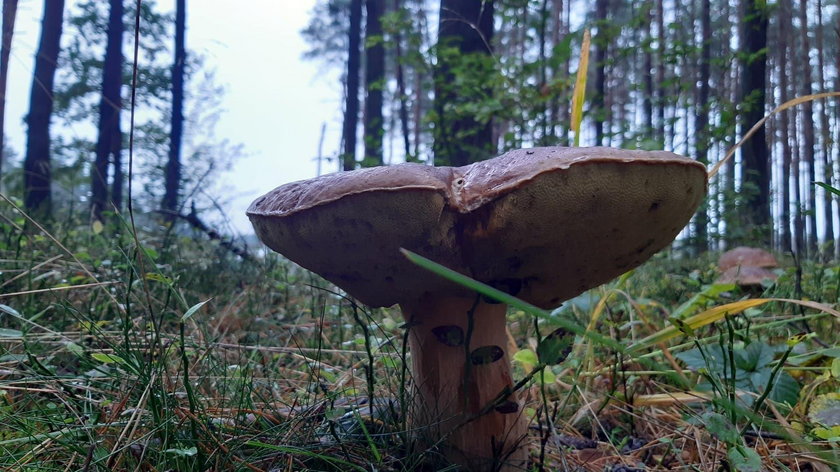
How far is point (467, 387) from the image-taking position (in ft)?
4.47

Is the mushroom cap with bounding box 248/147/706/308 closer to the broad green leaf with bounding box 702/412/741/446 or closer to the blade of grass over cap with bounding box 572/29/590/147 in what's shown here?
the broad green leaf with bounding box 702/412/741/446

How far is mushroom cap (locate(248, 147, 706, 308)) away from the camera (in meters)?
0.98

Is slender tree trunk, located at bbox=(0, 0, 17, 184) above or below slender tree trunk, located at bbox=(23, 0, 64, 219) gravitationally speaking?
below

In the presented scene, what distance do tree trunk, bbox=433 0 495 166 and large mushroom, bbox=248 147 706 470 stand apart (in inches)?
133

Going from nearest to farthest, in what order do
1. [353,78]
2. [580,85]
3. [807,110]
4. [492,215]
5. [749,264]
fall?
[492,215], [580,85], [749,264], [353,78], [807,110]

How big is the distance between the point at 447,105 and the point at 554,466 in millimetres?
3789

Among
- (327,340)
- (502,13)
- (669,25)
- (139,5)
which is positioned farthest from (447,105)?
(139,5)

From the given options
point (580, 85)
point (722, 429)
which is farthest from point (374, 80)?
point (722, 429)

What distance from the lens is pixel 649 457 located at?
1.62m

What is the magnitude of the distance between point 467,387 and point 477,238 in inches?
18.4

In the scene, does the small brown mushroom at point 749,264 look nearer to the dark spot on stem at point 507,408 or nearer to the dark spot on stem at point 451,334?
the dark spot on stem at point 507,408

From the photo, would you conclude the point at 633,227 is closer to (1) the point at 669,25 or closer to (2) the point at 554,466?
(2) the point at 554,466

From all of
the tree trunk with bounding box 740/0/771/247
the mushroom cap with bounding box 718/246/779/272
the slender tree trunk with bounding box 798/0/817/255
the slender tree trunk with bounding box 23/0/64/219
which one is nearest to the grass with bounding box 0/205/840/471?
the mushroom cap with bounding box 718/246/779/272

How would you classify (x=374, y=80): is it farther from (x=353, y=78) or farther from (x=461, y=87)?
(x=353, y=78)
